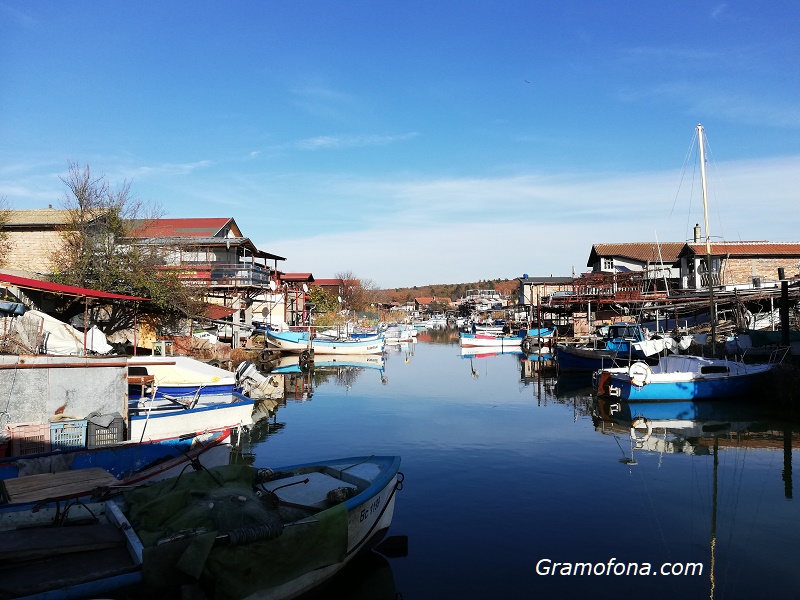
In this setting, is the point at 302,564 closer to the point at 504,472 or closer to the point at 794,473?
the point at 504,472

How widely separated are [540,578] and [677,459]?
914 centimetres

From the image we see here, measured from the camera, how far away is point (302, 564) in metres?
7.98

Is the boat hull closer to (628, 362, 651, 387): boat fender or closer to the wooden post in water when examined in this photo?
the wooden post in water

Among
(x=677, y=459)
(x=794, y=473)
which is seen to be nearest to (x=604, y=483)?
(x=677, y=459)

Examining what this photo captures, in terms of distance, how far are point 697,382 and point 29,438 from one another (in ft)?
78.1

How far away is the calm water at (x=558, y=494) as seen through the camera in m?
9.28

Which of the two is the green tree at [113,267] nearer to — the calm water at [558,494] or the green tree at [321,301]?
the calm water at [558,494]

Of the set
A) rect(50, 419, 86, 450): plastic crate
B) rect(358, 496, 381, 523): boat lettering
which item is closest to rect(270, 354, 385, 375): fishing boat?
rect(50, 419, 86, 450): plastic crate

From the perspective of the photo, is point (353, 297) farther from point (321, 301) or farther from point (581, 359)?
point (581, 359)

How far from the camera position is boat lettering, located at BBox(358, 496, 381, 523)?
30.1ft

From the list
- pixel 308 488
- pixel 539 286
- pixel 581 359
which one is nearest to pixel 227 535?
pixel 308 488

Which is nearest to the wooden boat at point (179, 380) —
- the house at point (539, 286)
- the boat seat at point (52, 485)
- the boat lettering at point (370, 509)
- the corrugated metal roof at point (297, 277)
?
the boat seat at point (52, 485)

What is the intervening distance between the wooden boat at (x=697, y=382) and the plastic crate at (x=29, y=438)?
2109 cm

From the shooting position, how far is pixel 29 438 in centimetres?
1223
